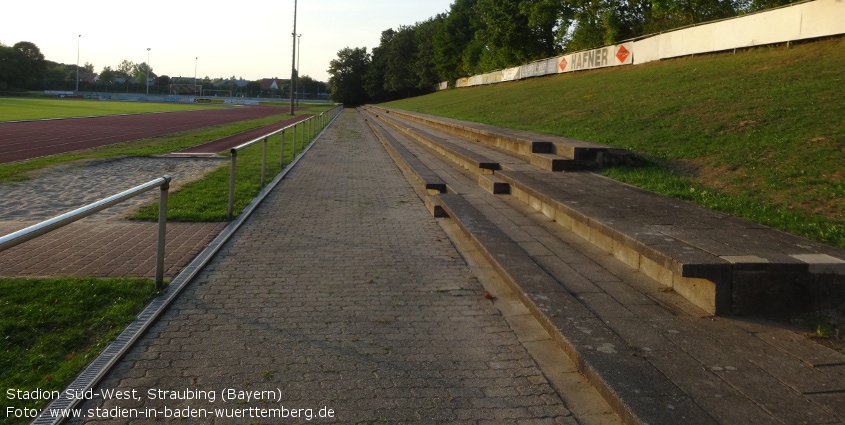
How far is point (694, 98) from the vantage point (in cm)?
1358

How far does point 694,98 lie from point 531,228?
8014 mm

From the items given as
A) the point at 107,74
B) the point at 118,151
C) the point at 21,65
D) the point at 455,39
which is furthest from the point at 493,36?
the point at 107,74

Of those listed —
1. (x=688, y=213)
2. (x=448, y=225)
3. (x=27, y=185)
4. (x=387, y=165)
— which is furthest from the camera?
(x=387, y=165)

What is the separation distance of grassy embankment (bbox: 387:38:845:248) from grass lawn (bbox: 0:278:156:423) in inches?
215

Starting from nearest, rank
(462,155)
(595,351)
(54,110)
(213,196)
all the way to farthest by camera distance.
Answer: (595,351) < (213,196) < (462,155) < (54,110)

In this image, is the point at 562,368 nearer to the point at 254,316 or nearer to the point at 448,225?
the point at 254,316

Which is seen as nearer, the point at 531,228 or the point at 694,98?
the point at 531,228

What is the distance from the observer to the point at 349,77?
108 m

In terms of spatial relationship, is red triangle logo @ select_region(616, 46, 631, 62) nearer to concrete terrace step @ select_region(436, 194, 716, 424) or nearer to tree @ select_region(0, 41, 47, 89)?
concrete terrace step @ select_region(436, 194, 716, 424)

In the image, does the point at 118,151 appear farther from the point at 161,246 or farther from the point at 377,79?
the point at 377,79

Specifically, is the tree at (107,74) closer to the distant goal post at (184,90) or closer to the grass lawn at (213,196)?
the distant goal post at (184,90)

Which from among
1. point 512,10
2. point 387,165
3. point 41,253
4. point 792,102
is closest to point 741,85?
point 792,102

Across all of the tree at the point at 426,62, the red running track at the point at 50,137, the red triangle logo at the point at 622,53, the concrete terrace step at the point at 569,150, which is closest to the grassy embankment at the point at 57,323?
the concrete terrace step at the point at 569,150

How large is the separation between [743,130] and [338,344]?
25.8 feet
